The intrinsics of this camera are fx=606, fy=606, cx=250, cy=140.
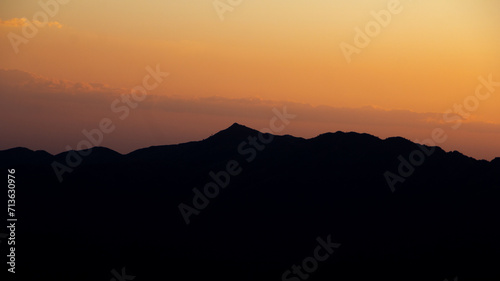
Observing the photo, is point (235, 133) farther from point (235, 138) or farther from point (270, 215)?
point (270, 215)

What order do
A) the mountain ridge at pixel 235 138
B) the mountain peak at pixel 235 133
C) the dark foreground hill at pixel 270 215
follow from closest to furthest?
the dark foreground hill at pixel 270 215 < the mountain ridge at pixel 235 138 < the mountain peak at pixel 235 133

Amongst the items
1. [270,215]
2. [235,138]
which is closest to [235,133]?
[235,138]

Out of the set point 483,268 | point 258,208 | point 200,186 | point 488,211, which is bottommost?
point 483,268

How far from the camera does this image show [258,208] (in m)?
56.9

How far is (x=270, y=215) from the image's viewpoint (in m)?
55.7

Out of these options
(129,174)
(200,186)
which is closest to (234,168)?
(200,186)

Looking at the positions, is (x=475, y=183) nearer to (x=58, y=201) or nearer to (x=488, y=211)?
(x=488, y=211)

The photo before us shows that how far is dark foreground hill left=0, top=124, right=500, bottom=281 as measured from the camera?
150ft

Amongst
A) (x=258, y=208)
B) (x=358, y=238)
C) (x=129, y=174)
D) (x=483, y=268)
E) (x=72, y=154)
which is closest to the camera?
(x=483, y=268)

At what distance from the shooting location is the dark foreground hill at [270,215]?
4575 centimetres

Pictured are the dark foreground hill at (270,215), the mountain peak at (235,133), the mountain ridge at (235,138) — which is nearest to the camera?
the dark foreground hill at (270,215)

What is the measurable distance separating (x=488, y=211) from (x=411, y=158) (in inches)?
379

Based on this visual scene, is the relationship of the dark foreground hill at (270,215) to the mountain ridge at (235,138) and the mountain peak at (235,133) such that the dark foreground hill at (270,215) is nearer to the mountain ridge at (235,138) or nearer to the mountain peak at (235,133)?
the mountain ridge at (235,138)

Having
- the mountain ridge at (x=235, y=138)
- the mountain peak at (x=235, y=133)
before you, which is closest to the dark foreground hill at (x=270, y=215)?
the mountain ridge at (x=235, y=138)
